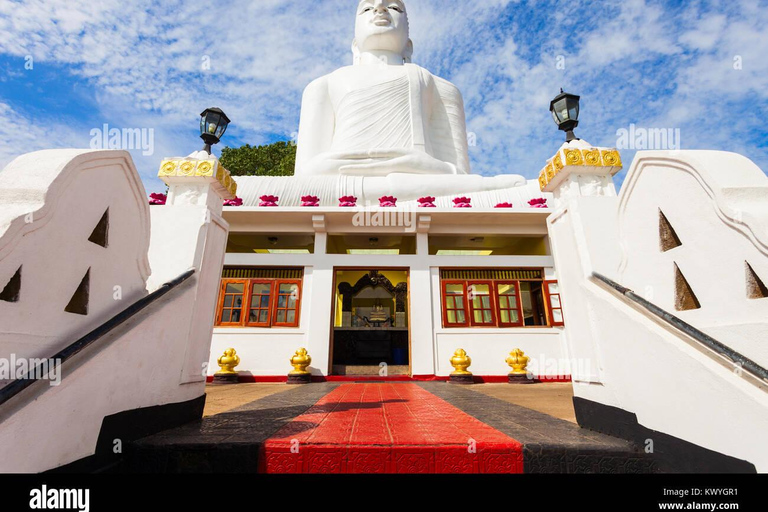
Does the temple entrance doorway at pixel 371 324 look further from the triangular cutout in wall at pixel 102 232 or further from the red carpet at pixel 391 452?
the triangular cutout in wall at pixel 102 232

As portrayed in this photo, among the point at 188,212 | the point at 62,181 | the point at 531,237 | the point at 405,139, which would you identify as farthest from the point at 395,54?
the point at 62,181

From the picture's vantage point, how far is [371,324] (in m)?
10.3

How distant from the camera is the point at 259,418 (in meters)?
2.37

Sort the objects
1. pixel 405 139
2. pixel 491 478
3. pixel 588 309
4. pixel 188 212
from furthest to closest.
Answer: pixel 405 139 → pixel 188 212 → pixel 588 309 → pixel 491 478

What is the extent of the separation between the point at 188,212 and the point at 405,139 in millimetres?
8118

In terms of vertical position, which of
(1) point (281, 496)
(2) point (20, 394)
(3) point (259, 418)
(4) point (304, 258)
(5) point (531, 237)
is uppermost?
(5) point (531, 237)

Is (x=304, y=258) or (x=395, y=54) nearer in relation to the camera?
(x=304, y=258)

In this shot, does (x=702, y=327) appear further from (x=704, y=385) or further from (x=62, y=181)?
(x=62, y=181)

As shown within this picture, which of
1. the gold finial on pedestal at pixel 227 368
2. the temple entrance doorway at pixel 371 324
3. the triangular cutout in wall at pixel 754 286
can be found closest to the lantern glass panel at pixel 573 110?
the triangular cutout in wall at pixel 754 286

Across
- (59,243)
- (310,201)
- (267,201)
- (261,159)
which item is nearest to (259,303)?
(267,201)

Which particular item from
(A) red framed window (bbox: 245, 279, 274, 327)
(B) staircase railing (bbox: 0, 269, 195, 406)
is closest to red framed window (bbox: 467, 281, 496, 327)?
(A) red framed window (bbox: 245, 279, 274, 327)

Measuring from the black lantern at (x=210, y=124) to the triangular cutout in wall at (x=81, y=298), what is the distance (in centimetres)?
157

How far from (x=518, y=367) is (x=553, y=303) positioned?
1438 millimetres

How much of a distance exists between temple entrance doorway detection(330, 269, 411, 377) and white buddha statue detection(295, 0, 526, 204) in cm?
280
